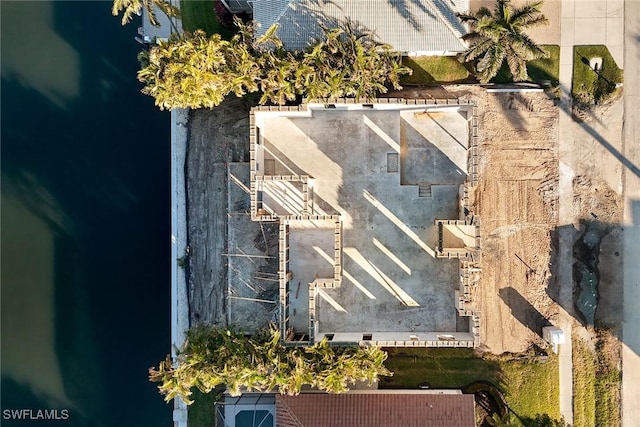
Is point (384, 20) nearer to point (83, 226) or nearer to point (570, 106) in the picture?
point (570, 106)

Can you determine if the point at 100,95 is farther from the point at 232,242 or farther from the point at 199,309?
the point at 199,309

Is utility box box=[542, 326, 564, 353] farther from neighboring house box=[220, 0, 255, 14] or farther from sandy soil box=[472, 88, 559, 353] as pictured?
neighboring house box=[220, 0, 255, 14]

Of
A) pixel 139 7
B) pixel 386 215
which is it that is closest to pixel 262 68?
pixel 139 7

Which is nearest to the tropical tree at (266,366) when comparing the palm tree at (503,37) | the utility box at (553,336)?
the utility box at (553,336)

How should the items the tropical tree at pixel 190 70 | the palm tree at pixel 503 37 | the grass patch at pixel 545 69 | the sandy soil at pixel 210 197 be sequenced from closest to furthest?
the tropical tree at pixel 190 70, the palm tree at pixel 503 37, the grass patch at pixel 545 69, the sandy soil at pixel 210 197

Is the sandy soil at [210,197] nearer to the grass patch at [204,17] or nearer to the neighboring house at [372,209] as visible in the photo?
the neighboring house at [372,209]
